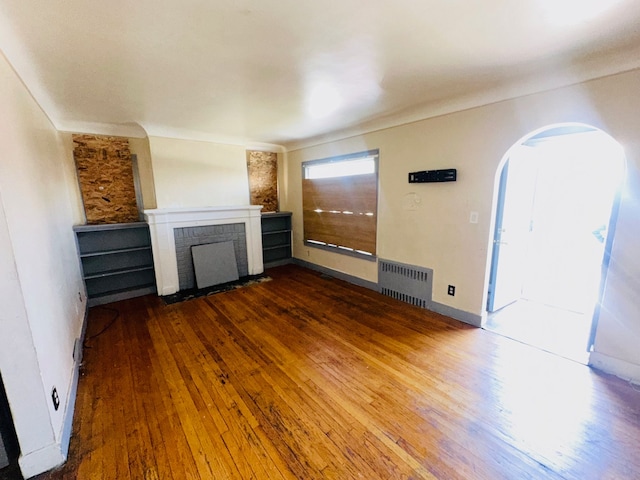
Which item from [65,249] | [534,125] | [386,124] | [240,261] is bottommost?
[240,261]

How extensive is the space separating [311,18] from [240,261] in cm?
410

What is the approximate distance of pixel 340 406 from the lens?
1.99m

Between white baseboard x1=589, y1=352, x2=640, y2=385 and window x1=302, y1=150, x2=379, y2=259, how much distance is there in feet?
8.32

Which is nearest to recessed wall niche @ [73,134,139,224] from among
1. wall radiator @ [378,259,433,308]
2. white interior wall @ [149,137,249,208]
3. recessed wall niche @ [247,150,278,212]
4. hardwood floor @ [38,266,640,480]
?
white interior wall @ [149,137,249,208]

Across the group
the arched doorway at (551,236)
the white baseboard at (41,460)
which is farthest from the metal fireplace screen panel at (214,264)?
the arched doorway at (551,236)

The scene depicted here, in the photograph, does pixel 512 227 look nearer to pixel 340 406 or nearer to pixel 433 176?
pixel 433 176

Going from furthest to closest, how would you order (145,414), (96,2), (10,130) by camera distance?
(145,414), (10,130), (96,2)

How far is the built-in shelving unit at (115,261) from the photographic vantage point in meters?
3.82

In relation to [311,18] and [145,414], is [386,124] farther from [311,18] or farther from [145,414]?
[145,414]

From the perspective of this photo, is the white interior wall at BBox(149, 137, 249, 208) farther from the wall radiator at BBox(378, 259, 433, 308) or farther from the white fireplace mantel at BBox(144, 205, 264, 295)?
the wall radiator at BBox(378, 259, 433, 308)

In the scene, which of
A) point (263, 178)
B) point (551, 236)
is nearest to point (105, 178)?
point (263, 178)

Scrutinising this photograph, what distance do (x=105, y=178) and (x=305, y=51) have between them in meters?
3.82

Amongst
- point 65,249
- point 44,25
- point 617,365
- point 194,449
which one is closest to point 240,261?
point 65,249

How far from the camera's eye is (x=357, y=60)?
2.03 meters
